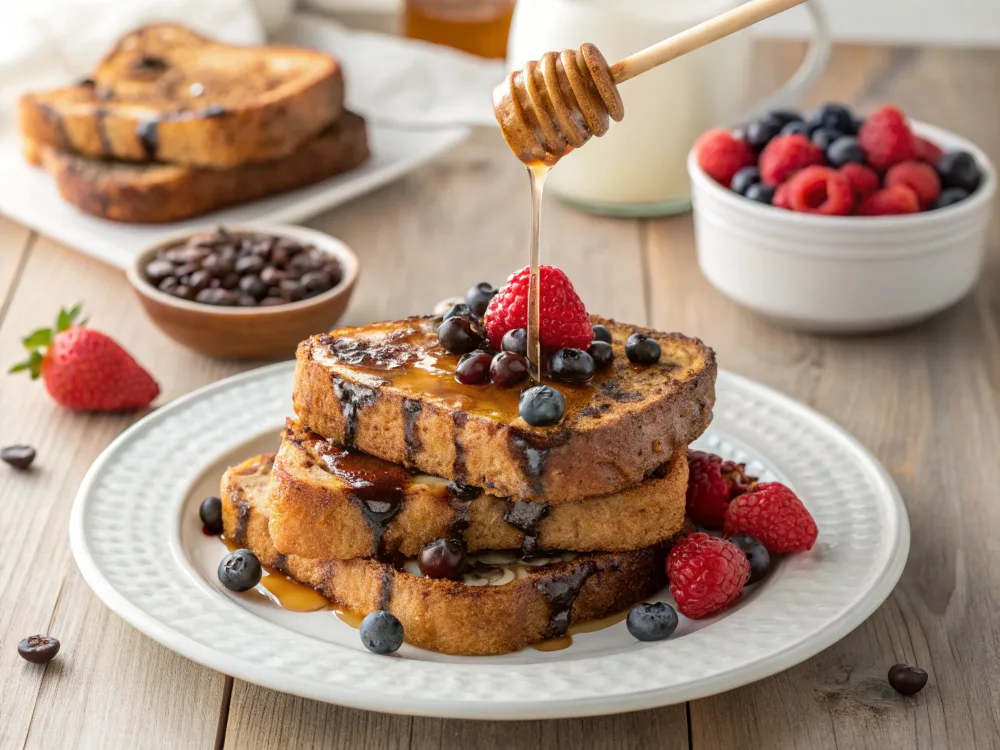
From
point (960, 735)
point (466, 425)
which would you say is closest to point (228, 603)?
point (466, 425)

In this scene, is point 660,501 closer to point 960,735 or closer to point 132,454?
point 960,735

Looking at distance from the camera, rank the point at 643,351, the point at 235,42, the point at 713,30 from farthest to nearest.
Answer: the point at 235,42
the point at 643,351
the point at 713,30

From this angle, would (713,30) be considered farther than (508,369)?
No

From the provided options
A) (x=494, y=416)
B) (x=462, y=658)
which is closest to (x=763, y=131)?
(x=494, y=416)

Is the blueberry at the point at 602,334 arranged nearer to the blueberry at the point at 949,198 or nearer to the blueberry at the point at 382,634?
the blueberry at the point at 382,634

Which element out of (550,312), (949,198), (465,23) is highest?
(550,312)

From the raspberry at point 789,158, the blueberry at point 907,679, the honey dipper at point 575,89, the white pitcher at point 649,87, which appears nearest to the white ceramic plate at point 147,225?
the white pitcher at point 649,87

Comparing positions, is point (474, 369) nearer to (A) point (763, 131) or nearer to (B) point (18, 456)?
(B) point (18, 456)
